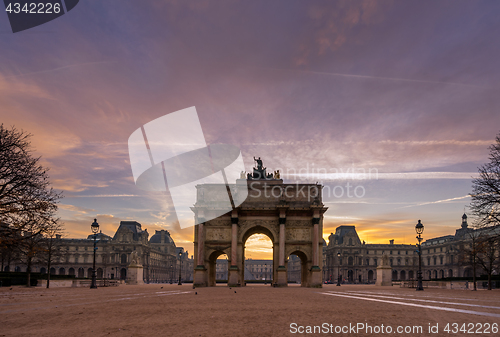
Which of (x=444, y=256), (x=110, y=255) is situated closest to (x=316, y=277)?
(x=110, y=255)

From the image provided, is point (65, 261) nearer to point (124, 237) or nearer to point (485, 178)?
point (124, 237)

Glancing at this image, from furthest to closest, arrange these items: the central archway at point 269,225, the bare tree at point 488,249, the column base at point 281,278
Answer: the central archway at point 269,225, the column base at point 281,278, the bare tree at point 488,249

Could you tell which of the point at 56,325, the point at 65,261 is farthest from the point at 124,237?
the point at 56,325

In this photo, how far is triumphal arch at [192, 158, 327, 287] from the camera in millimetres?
42250

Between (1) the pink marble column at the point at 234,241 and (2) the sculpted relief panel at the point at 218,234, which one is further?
(2) the sculpted relief panel at the point at 218,234

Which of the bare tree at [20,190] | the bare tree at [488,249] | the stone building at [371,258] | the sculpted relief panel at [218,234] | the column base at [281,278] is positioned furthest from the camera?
the stone building at [371,258]

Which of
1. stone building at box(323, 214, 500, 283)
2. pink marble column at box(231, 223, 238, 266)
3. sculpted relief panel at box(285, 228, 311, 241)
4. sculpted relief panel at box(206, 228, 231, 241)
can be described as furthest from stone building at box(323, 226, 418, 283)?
pink marble column at box(231, 223, 238, 266)

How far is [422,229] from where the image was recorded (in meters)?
30.9

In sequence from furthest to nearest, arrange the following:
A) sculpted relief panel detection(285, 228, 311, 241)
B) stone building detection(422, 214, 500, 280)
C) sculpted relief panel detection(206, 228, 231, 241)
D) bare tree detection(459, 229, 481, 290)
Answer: stone building detection(422, 214, 500, 280), sculpted relief panel detection(285, 228, 311, 241), sculpted relief panel detection(206, 228, 231, 241), bare tree detection(459, 229, 481, 290)

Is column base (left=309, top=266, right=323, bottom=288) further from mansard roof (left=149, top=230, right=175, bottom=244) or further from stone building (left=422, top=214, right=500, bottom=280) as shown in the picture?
mansard roof (left=149, top=230, right=175, bottom=244)

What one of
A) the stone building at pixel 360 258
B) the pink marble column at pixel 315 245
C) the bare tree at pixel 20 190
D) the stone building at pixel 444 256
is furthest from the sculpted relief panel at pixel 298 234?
the stone building at pixel 360 258

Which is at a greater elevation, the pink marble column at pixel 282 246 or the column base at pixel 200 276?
the pink marble column at pixel 282 246

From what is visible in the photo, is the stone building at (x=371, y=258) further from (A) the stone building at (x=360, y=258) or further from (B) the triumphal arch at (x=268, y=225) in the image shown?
(B) the triumphal arch at (x=268, y=225)

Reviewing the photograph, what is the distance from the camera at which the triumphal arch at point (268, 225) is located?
42.2 metres
